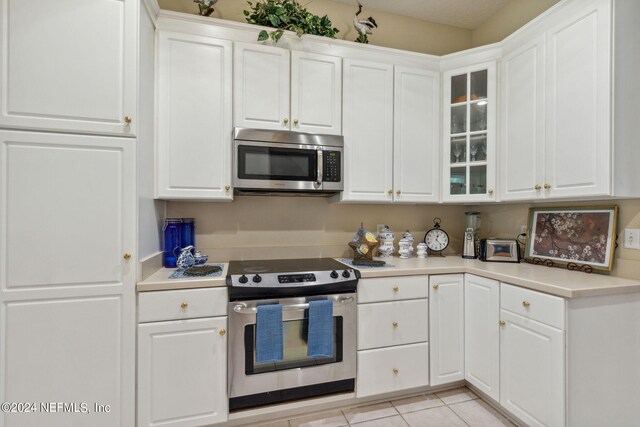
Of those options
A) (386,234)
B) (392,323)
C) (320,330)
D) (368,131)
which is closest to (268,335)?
(320,330)

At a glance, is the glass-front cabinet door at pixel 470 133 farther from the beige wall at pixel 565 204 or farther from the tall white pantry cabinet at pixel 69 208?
the tall white pantry cabinet at pixel 69 208

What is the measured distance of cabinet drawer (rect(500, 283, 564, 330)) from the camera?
4.99ft

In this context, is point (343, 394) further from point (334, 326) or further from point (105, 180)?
point (105, 180)

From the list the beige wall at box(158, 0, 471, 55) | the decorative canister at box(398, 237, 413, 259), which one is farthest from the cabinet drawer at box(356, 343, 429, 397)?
the beige wall at box(158, 0, 471, 55)

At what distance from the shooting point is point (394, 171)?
7.75 feet

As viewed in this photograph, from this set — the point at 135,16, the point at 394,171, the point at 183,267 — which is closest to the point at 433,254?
the point at 394,171

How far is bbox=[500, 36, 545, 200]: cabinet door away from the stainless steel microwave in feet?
4.02

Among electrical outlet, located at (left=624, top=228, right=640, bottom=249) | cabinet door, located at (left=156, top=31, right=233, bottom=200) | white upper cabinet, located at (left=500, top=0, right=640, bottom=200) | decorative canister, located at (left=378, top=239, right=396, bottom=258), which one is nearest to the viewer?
white upper cabinet, located at (left=500, top=0, right=640, bottom=200)

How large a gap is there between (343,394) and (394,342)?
47 centimetres

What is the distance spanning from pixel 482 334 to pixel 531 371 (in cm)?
35

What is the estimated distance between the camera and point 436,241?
2682 millimetres

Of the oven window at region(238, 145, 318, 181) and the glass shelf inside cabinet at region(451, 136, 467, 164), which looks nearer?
the oven window at region(238, 145, 318, 181)

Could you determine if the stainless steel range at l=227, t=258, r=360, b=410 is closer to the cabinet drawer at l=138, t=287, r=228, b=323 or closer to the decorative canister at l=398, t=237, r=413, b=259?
the cabinet drawer at l=138, t=287, r=228, b=323

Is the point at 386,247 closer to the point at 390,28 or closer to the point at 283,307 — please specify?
the point at 283,307
